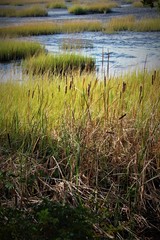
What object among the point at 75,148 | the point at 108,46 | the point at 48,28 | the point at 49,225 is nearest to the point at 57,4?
the point at 48,28

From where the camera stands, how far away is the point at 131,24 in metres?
2.71

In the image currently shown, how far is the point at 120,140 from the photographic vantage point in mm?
2109

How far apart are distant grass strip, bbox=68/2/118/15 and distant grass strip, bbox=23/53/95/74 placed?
270 mm

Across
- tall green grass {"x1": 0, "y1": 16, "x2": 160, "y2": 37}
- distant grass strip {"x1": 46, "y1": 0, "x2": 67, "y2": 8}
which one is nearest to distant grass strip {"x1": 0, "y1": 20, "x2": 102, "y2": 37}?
tall green grass {"x1": 0, "y1": 16, "x2": 160, "y2": 37}

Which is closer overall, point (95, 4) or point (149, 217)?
point (149, 217)

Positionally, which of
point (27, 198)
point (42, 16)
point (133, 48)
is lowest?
point (27, 198)

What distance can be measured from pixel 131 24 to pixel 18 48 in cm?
67

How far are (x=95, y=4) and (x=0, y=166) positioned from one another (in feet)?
3.96

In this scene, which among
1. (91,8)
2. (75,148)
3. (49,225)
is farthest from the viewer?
(91,8)

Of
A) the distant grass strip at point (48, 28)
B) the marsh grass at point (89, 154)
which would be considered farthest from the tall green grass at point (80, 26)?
the marsh grass at point (89, 154)

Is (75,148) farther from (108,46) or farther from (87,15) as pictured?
(87,15)

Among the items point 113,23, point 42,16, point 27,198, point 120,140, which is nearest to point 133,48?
point 113,23

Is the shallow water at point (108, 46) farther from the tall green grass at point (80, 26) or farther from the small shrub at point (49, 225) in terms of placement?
the small shrub at point (49, 225)

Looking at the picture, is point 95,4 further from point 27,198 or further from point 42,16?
point 27,198
